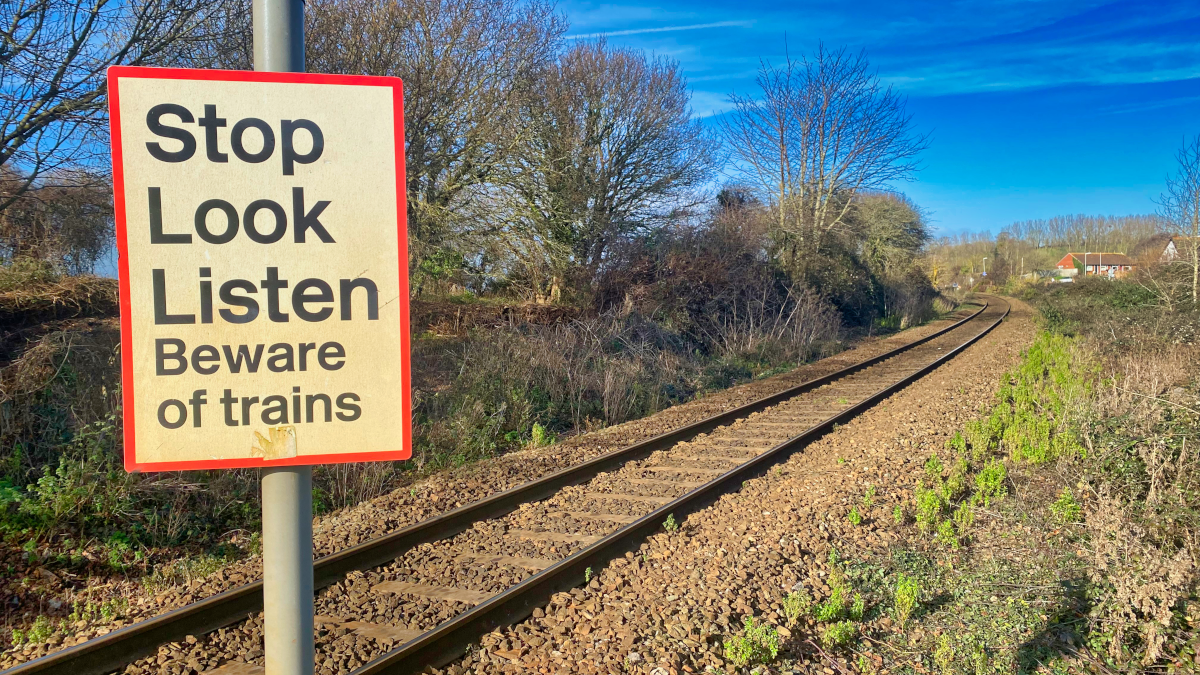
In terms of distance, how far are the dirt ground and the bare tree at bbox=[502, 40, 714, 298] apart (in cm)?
1067

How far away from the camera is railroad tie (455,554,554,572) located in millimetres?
5223

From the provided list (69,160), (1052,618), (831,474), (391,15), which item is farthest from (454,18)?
(1052,618)

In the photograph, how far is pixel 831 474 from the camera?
766 cm

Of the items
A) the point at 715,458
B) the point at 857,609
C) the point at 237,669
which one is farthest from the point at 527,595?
the point at 715,458

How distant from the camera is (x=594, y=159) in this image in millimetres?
19078

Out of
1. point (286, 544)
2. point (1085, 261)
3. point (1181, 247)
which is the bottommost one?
point (286, 544)

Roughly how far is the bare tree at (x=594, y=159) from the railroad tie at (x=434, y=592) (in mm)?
13023

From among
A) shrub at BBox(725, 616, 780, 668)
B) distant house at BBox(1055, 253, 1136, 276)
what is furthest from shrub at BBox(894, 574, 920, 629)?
distant house at BBox(1055, 253, 1136, 276)

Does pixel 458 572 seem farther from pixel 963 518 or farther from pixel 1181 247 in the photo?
pixel 1181 247

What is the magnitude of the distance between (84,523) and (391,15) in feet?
36.7

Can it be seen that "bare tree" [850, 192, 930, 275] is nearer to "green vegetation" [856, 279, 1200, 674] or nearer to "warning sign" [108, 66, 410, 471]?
"green vegetation" [856, 279, 1200, 674]

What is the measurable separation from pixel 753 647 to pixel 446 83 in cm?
1363

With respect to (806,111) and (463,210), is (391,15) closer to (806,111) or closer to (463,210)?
(463,210)

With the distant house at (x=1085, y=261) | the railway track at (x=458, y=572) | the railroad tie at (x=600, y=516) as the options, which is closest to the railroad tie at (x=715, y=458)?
the railway track at (x=458, y=572)
